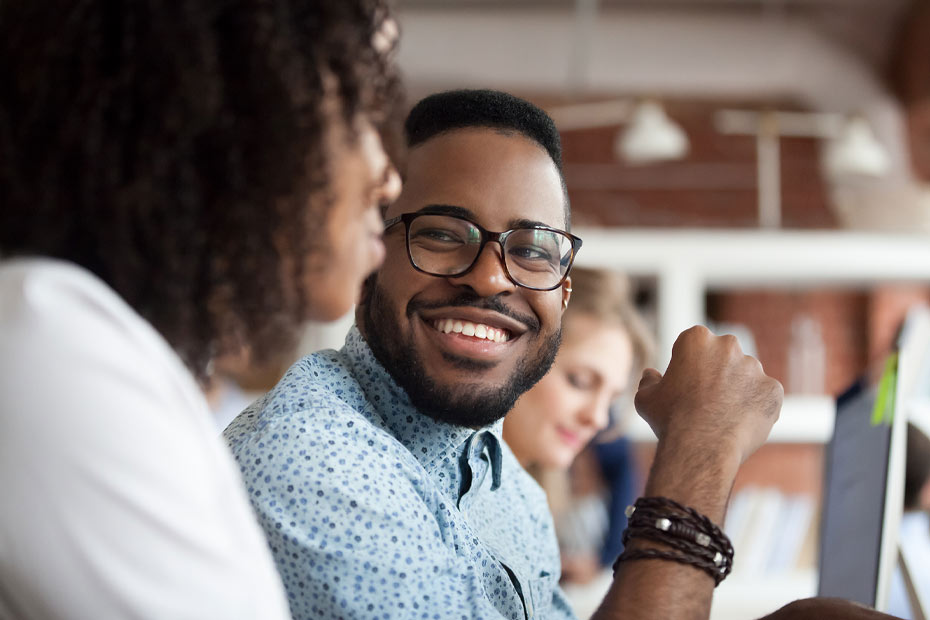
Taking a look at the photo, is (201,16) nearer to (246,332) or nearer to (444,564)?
(246,332)

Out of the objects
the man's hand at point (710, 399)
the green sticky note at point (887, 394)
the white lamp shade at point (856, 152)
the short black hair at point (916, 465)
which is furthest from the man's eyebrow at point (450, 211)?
the white lamp shade at point (856, 152)

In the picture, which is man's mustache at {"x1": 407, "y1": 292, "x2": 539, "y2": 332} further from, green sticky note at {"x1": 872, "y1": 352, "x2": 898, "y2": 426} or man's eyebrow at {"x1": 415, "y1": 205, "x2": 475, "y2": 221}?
green sticky note at {"x1": 872, "y1": 352, "x2": 898, "y2": 426}

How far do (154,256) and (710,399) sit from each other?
0.59m

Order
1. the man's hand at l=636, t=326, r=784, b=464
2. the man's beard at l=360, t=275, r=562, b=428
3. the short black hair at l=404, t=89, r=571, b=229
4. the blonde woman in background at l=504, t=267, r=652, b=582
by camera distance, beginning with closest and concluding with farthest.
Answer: the man's hand at l=636, t=326, r=784, b=464 < the man's beard at l=360, t=275, r=562, b=428 < the short black hair at l=404, t=89, r=571, b=229 < the blonde woman in background at l=504, t=267, r=652, b=582

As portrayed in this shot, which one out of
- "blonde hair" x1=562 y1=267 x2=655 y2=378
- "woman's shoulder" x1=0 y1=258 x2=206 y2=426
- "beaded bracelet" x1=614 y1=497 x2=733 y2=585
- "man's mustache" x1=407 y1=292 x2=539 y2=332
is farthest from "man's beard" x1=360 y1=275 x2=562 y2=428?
"blonde hair" x1=562 y1=267 x2=655 y2=378

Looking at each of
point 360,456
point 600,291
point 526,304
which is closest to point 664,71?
point 600,291

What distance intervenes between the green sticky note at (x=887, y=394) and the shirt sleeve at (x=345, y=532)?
0.58 meters

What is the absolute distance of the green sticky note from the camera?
119 centimetres

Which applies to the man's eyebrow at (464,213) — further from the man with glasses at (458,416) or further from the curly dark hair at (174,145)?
the curly dark hair at (174,145)

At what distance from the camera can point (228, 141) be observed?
2.27ft

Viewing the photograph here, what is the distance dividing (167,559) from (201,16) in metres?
0.36

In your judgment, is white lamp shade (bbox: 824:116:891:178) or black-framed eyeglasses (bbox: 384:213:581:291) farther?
white lamp shade (bbox: 824:116:891:178)

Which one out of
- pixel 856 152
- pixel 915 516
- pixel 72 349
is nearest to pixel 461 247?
pixel 72 349

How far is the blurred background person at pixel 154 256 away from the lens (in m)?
0.57
